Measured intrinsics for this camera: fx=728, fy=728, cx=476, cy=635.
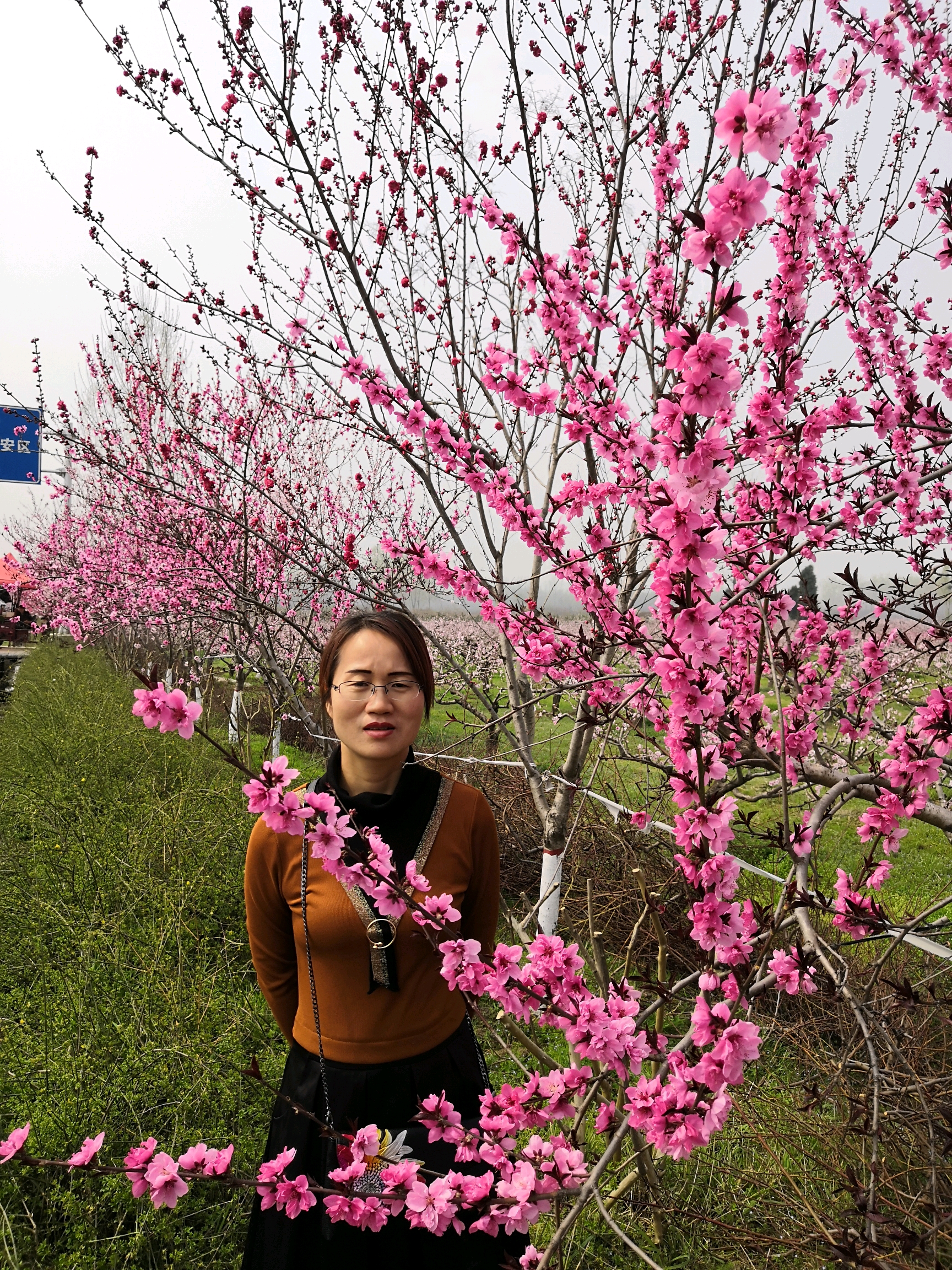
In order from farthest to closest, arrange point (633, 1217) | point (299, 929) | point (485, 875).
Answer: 1. point (633, 1217)
2. point (485, 875)
3. point (299, 929)

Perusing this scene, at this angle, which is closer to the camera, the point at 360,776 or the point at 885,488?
the point at 360,776

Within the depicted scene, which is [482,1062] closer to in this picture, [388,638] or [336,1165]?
[336,1165]

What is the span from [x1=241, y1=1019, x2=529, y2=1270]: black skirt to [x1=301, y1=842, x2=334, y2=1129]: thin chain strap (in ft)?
0.05

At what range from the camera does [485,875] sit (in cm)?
182

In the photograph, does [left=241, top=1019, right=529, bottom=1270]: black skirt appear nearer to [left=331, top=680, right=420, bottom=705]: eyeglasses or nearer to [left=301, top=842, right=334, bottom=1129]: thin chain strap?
[left=301, top=842, right=334, bottom=1129]: thin chain strap

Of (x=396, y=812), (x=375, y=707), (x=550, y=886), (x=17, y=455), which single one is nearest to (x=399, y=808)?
(x=396, y=812)

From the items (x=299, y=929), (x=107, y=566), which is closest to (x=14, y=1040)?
(x=299, y=929)

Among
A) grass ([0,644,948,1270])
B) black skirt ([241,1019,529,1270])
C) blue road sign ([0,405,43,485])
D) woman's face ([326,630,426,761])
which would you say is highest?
blue road sign ([0,405,43,485])

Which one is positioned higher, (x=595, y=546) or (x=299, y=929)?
(x=595, y=546)

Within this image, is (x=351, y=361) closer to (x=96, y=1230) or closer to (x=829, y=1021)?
(x=96, y=1230)

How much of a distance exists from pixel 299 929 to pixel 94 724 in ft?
20.8

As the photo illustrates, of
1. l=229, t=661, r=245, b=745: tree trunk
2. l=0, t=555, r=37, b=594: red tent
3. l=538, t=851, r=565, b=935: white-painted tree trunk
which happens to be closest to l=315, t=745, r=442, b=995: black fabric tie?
l=538, t=851, r=565, b=935: white-painted tree trunk

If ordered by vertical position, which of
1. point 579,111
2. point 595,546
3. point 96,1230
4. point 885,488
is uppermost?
point 579,111

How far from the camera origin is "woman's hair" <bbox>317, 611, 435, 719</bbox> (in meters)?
1.73
